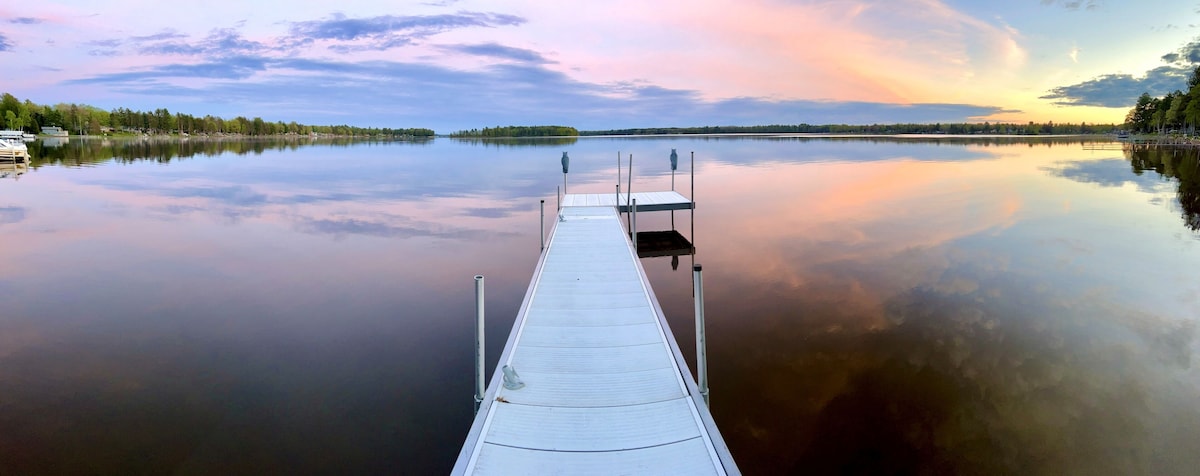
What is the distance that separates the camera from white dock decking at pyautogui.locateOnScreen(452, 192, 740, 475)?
3975 millimetres

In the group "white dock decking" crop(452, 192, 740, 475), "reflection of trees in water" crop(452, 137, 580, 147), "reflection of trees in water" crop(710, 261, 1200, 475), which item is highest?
"reflection of trees in water" crop(452, 137, 580, 147)

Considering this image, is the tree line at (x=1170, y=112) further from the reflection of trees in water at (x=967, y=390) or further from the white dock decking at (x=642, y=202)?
the reflection of trees in water at (x=967, y=390)

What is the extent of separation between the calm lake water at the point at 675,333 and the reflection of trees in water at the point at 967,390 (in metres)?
0.03

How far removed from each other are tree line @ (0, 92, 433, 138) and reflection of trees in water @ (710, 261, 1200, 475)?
108 metres

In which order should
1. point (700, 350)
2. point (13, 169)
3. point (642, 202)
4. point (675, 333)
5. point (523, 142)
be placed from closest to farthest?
1. point (700, 350)
2. point (675, 333)
3. point (642, 202)
4. point (13, 169)
5. point (523, 142)

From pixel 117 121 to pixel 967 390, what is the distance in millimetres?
140141

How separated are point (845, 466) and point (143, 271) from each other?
40.4ft

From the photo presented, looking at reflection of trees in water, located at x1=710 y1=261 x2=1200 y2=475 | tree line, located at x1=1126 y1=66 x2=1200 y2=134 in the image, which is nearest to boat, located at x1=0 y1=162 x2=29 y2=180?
reflection of trees in water, located at x1=710 y1=261 x2=1200 y2=475

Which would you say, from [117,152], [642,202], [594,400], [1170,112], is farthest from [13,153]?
[1170,112]

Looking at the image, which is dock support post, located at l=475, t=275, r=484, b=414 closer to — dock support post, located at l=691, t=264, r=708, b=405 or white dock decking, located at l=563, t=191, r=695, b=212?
dock support post, located at l=691, t=264, r=708, b=405

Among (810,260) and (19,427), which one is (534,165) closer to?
(810,260)

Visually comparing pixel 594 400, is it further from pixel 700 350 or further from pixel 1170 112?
pixel 1170 112

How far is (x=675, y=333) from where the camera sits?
27.2 feet

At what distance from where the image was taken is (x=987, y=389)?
6.29m
